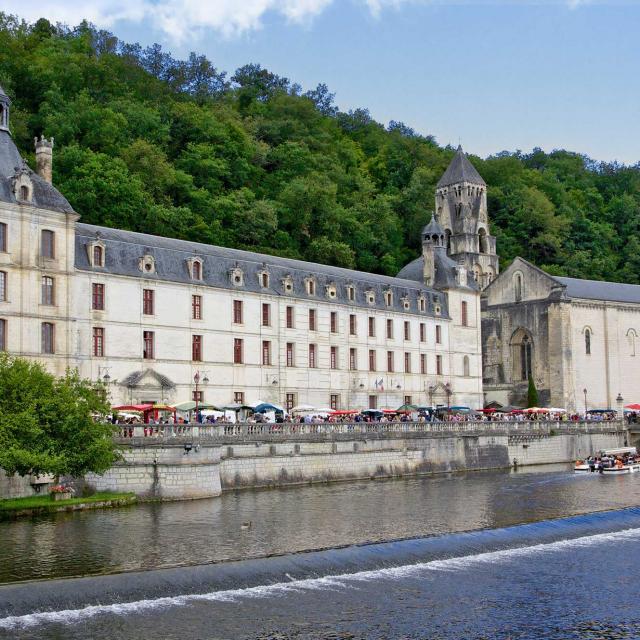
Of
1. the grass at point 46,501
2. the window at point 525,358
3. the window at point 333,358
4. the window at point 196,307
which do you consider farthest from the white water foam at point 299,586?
the window at point 525,358

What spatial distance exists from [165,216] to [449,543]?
52.8 meters

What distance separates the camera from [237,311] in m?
63.7

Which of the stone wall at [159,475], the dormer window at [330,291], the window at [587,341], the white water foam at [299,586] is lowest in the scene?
the white water foam at [299,586]

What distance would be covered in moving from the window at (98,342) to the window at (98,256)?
369cm

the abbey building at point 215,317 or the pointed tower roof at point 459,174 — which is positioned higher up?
the pointed tower roof at point 459,174

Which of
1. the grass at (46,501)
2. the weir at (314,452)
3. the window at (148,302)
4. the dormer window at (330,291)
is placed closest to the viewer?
the grass at (46,501)

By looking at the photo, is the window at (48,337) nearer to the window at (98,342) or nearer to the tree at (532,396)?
the window at (98,342)

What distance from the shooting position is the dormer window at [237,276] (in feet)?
209

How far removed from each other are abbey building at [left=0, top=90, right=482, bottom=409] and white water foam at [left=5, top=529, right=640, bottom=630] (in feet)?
92.9

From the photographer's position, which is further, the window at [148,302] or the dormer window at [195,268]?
the dormer window at [195,268]

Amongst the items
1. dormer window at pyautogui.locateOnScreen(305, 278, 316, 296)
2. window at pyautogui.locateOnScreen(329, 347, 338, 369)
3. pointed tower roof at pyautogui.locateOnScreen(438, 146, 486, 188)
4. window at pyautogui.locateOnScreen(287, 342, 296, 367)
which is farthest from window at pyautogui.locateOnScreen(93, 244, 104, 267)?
pointed tower roof at pyautogui.locateOnScreen(438, 146, 486, 188)

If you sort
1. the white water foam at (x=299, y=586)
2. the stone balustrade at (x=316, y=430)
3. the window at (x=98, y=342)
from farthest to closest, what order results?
1. the window at (x=98, y=342)
2. the stone balustrade at (x=316, y=430)
3. the white water foam at (x=299, y=586)

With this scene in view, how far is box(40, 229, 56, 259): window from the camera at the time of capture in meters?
53.0

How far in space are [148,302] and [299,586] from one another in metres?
33.6
